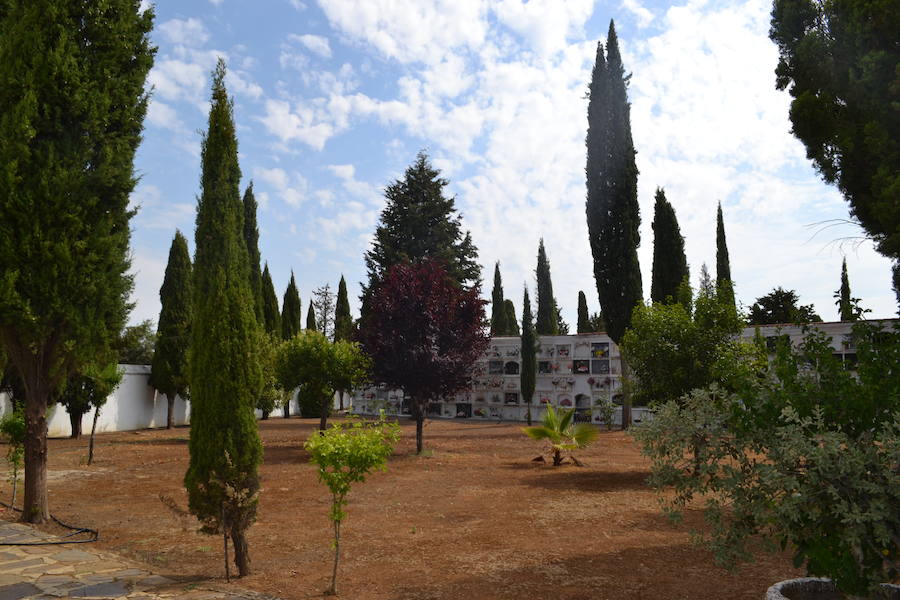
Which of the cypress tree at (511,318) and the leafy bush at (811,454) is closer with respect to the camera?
the leafy bush at (811,454)

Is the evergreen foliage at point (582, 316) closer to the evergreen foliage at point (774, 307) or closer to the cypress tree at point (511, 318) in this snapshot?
the cypress tree at point (511, 318)

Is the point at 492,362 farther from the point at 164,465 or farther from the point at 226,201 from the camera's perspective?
the point at 226,201

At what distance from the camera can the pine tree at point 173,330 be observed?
29.2 meters

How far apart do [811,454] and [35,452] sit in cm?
1058

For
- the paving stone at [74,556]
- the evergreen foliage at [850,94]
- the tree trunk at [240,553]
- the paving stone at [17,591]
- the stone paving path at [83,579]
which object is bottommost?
the paving stone at [74,556]

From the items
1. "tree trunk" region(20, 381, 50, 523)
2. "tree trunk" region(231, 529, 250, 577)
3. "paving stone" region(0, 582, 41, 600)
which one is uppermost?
"tree trunk" region(20, 381, 50, 523)

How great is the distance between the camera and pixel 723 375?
39.2 ft

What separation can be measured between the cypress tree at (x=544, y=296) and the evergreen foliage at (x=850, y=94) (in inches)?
1383

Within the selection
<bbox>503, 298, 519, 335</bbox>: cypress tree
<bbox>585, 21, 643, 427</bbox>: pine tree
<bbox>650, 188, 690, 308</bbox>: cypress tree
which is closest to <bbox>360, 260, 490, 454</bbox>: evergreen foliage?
<bbox>585, 21, 643, 427</bbox>: pine tree

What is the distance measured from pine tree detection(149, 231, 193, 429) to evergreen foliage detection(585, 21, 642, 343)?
1955cm

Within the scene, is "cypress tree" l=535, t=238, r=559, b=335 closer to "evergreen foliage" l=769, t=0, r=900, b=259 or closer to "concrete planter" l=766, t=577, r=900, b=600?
"evergreen foliage" l=769, t=0, r=900, b=259

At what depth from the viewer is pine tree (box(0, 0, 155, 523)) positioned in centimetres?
867

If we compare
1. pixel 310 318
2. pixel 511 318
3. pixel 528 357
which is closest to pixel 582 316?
pixel 511 318

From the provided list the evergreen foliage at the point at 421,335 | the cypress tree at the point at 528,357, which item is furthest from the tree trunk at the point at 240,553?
the cypress tree at the point at 528,357
